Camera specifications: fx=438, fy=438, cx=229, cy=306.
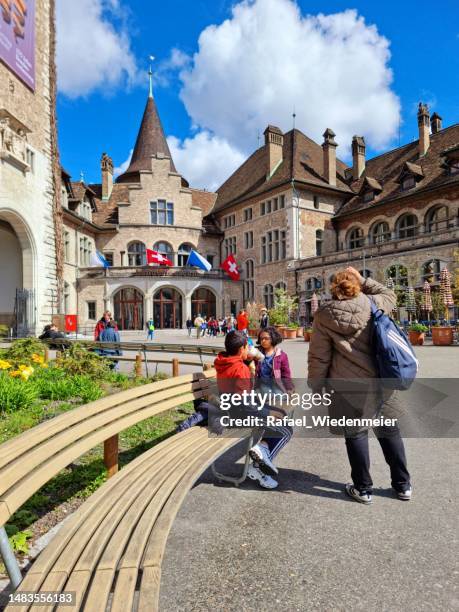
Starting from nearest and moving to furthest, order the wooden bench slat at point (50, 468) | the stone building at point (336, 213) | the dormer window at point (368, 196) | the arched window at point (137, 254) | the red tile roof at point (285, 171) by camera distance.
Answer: the wooden bench slat at point (50, 468) → the stone building at point (336, 213) → the dormer window at point (368, 196) → the red tile roof at point (285, 171) → the arched window at point (137, 254)

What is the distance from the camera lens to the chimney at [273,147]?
115ft

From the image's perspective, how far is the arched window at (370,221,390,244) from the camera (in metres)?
28.7

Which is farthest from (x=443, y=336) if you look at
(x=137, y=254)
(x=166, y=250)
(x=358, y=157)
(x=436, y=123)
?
(x=137, y=254)

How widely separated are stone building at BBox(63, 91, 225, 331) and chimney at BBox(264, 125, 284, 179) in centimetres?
757

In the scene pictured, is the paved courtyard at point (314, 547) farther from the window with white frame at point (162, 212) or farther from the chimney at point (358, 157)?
the window with white frame at point (162, 212)

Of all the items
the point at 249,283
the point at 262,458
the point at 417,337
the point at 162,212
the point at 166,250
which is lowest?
the point at 262,458

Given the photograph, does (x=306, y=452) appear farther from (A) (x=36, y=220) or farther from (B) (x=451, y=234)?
(B) (x=451, y=234)

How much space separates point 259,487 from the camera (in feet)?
12.0

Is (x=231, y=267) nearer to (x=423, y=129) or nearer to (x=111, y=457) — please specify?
(x=423, y=129)

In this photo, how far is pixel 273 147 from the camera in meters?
35.2

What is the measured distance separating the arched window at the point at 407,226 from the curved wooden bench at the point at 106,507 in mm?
26540

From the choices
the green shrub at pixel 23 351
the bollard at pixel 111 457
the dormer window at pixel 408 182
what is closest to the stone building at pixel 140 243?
the dormer window at pixel 408 182

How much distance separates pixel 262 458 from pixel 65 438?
177 cm

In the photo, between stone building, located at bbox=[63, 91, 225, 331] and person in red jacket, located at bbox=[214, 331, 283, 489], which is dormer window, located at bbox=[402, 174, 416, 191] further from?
person in red jacket, located at bbox=[214, 331, 283, 489]
